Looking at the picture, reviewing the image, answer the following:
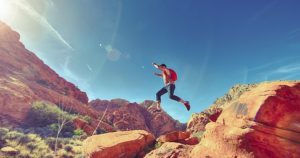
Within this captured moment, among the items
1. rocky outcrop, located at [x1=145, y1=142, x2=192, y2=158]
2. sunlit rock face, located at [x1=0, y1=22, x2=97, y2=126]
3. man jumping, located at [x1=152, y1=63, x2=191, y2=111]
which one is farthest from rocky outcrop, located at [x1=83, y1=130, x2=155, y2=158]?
sunlit rock face, located at [x1=0, y1=22, x2=97, y2=126]

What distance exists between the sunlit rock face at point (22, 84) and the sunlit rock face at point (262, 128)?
1601 cm

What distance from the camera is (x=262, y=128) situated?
10.3 m

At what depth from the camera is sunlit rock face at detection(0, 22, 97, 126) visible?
2953 centimetres

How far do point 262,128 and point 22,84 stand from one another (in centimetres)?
4003

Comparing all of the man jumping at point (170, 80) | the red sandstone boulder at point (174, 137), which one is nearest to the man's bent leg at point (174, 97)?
the man jumping at point (170, 80)

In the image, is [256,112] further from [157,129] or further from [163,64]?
[157,129]

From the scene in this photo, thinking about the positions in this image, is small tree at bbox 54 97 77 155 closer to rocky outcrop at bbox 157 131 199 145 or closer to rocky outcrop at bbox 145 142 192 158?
rocky outcrop at bbox 145 142 192 158

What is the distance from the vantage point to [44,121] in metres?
31.0

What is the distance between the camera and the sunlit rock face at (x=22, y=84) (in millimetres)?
29527

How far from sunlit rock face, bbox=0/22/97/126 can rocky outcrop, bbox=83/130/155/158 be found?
27.0 feet

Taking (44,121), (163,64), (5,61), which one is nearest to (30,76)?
(5,61)

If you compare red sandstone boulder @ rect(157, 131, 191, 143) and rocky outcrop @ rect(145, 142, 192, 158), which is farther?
red sandstone boulder @ rect(157, 131, 191, 143)

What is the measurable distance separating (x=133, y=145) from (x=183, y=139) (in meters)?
3.50

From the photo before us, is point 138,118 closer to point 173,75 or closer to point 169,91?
point 169,91
